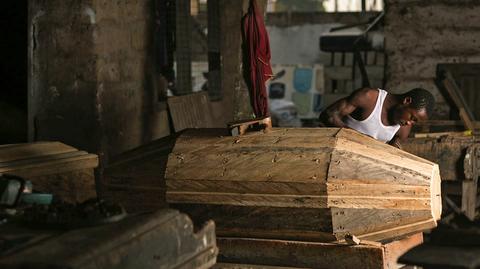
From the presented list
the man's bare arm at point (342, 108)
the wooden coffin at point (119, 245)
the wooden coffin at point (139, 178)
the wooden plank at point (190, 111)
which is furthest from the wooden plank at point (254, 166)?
the wooden plank at point (190, 111)

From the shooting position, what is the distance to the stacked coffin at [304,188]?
564 cm

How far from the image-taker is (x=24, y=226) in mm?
4102

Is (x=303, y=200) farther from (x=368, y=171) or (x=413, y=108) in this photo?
(x=413, y=108)

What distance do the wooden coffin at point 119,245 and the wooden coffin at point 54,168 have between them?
1408 mm

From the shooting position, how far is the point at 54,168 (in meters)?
5.62

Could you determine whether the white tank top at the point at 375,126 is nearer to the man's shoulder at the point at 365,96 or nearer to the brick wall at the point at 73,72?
the man's shoulder at the point at 365,96

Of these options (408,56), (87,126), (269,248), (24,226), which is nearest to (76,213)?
(24,226)

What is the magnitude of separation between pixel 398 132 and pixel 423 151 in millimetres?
1558

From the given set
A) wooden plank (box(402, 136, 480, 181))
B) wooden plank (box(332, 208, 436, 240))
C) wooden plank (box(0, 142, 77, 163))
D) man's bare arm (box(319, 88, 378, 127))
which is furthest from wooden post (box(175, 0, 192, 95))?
wooden plank (box(332, 208, 436, 240))

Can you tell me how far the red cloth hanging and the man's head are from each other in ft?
5.90

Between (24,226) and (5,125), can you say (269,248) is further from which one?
(5,125)

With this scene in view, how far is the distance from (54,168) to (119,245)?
198 centimetres

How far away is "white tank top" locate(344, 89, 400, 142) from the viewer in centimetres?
767

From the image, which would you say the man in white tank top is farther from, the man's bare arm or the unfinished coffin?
the unfinished coffin
